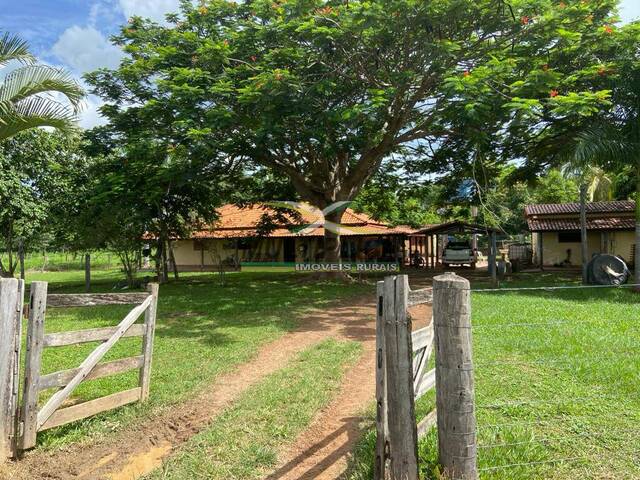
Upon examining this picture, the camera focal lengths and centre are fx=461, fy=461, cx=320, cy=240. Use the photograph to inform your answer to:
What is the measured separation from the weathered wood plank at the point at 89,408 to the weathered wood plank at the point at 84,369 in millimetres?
76

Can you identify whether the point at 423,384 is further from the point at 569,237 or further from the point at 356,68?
the point at 569,237

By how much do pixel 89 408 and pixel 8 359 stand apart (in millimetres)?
954

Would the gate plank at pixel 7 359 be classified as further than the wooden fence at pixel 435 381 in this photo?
Yes

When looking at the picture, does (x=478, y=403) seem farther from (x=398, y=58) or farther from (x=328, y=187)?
(x=328, y=187)

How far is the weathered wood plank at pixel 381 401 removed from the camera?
3000mm

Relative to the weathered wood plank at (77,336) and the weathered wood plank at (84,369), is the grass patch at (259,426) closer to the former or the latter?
the weathered wood plank at (84,369)

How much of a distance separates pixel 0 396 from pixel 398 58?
10.5 meters

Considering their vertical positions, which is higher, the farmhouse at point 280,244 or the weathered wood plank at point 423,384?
the farmhouse at point 280,244

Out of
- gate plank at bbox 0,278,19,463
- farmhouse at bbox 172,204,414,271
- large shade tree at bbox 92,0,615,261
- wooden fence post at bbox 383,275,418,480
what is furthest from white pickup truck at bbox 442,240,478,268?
gate plank at bbox 0,278,19,463

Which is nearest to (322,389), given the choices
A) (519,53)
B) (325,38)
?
(325,38)

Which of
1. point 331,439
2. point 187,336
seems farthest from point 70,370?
point 187,336

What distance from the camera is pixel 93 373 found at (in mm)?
4465

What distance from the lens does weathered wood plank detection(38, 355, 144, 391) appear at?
411cm

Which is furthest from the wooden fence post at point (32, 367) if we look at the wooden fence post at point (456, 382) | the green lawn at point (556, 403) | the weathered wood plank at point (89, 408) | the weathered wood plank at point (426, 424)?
the wooden fence post at point (456, 382)
